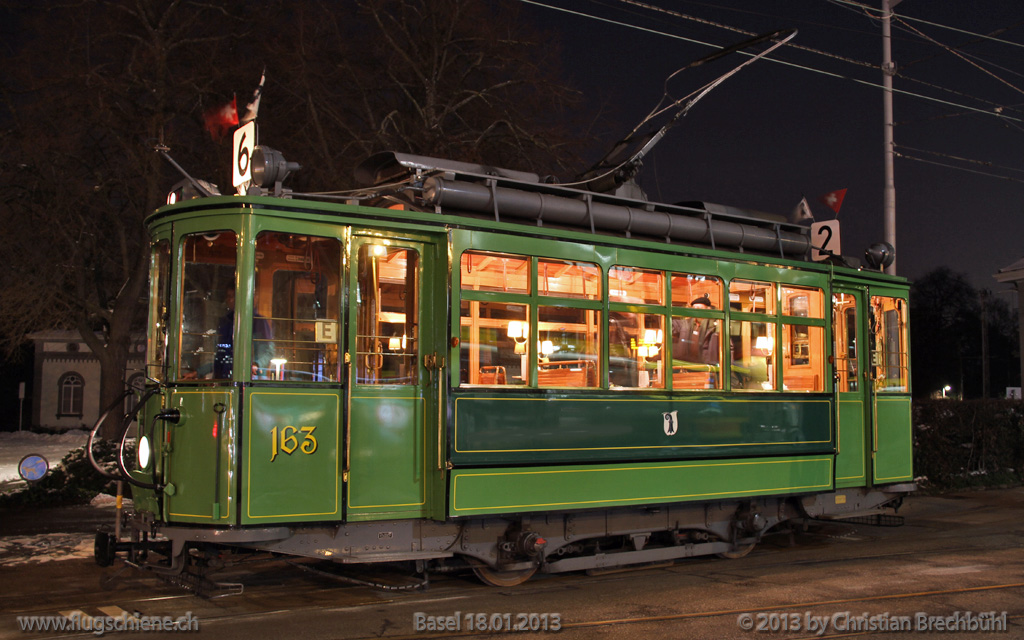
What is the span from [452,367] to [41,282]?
1462 centimetres

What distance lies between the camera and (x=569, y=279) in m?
8.07

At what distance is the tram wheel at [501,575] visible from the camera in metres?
→ 7.83

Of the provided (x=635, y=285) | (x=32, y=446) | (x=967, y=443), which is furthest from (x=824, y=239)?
(x=32, y=446)

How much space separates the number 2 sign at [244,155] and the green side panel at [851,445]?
6545 mm

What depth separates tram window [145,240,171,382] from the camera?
23.2 feet

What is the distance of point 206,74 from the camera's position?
1875 cm

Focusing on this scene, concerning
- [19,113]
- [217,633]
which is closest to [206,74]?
[19,113]

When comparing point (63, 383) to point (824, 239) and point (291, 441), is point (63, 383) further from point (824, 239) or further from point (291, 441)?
point (291, 441)

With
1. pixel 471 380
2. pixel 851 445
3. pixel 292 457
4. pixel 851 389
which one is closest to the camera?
pixel 292 457

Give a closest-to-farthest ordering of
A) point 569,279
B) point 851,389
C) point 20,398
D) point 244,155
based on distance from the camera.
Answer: point 244,155, point 569,279, point 851,389, point 20,398

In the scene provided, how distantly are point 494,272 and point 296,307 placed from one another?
166 cm

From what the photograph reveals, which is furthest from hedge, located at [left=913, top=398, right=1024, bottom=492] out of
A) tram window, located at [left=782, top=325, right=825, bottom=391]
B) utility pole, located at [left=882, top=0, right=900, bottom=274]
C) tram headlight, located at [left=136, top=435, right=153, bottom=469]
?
tram headlight, located at [left=136, top=435, right=153, bottom=469]

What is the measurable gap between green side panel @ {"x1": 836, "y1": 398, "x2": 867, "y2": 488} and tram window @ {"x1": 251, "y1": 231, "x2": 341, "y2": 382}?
5792 mm

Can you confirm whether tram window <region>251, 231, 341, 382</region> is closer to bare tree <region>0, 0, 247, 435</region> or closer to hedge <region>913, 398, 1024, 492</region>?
bare tree <region>0, 0, 247, 435</region>
